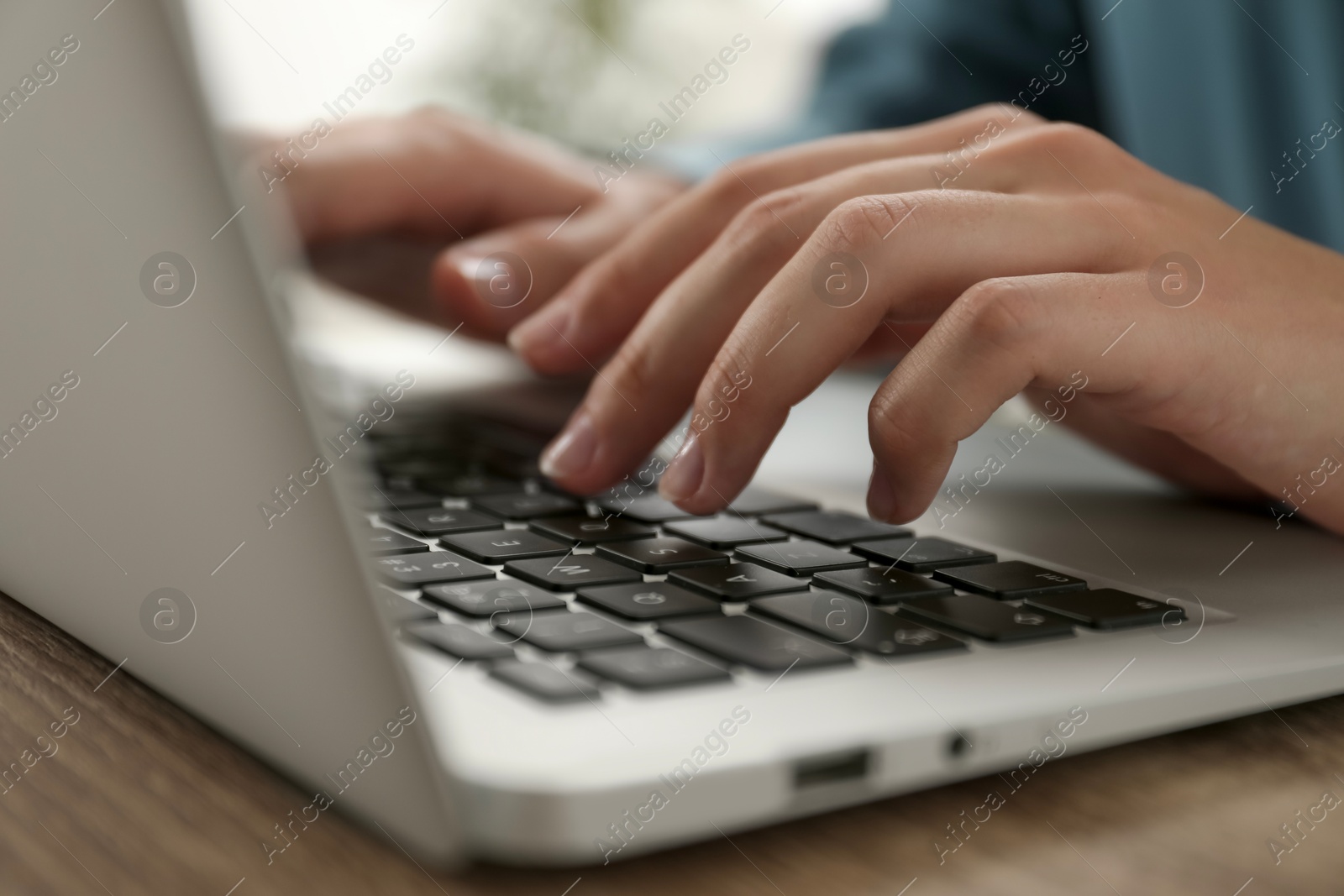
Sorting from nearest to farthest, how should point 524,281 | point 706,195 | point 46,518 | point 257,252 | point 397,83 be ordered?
point 257,252
point 46,518
point 706,195
point 524,281
point 397,83

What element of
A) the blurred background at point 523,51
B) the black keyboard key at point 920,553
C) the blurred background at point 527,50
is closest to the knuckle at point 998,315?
the black keyboard key at point 920,553

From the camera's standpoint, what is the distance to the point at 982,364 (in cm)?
52

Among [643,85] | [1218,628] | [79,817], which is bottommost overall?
[643,85]

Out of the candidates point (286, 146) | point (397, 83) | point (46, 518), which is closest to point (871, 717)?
point (46, 518)

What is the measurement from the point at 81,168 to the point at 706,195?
535 millimetres

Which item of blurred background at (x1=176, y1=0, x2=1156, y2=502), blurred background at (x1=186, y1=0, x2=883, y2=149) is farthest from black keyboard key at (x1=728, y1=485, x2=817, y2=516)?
blurred background at (x1=186, y1=0, x2=883, y2=149)

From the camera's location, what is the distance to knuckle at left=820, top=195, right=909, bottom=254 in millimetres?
561

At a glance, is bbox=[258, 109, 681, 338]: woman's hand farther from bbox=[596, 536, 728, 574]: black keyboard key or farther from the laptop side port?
the laptop side port

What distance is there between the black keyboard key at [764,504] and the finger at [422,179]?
2.01 ft

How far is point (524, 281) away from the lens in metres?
0.96

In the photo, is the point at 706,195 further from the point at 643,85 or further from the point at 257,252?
the point at 643,85

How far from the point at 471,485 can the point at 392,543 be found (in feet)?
0.52

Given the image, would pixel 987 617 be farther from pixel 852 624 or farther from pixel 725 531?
pixel 725 531

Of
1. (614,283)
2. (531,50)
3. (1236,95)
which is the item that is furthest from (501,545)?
(531,50)
